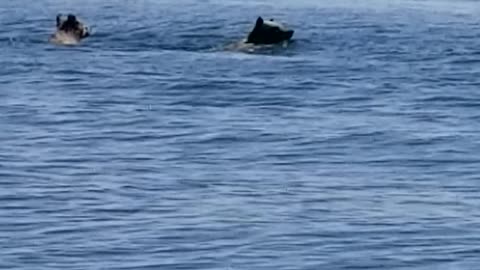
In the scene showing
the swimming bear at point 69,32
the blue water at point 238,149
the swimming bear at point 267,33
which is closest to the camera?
the blue water at point 238,149

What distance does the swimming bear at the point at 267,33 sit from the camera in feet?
163

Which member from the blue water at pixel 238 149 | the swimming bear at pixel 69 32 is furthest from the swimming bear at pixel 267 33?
the swimming bear at pixel 69 32

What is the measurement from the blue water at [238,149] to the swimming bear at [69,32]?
0.41m

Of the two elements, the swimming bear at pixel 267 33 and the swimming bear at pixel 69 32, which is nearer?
the swimming bear at pixel 267 33

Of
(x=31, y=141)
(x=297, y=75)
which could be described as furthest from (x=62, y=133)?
(x=297, y=75)

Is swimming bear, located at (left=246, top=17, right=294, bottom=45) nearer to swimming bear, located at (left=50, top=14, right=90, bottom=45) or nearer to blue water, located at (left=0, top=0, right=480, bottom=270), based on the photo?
blue water, located at (left=0, top=0, right=480, bottom=270)

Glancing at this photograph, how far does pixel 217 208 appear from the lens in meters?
25.0

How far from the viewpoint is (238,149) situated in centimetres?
3155

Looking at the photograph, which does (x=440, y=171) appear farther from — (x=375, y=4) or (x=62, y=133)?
(x=375, y=4)

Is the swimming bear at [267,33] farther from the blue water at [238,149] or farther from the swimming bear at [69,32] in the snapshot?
the swimming bear at [69,32]

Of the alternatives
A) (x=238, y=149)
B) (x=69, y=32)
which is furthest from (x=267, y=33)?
(x=238, y=149)

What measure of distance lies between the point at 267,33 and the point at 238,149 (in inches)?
744

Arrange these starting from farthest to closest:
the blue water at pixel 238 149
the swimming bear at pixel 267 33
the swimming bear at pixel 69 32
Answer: the swimming bear at pixel 69 32 → the swimming bear at pixel 267 33 → the blue water at pixel 238 149

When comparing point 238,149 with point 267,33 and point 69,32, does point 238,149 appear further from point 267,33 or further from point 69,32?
point 69,32
